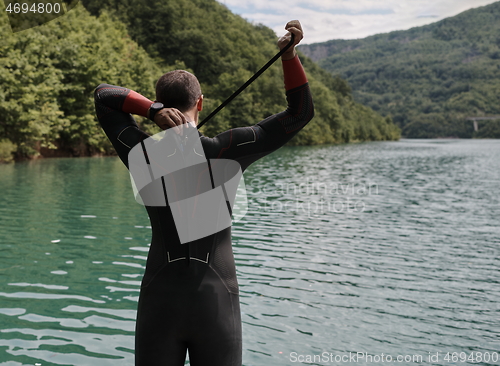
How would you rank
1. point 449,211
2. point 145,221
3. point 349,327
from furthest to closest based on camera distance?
point 449,211, point 145,221, point 349,327

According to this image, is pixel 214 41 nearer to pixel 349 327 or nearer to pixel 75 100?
pixel 75 100

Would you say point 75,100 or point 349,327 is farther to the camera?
point 75,100

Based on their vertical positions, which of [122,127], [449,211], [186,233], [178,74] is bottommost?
[449,211]

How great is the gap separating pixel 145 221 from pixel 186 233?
37.2ft

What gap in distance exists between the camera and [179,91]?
260 cm

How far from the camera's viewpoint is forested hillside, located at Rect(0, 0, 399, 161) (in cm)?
3619

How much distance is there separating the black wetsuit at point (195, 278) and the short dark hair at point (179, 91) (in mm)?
196

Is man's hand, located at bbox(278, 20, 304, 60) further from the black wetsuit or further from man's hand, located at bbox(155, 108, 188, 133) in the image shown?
man's hand, located at bbox(155, 108, 188, 133)

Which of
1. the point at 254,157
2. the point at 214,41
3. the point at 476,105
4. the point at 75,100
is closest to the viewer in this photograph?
the point at 254,157

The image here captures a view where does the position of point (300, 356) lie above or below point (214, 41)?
below

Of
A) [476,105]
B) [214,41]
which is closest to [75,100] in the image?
[214,41]

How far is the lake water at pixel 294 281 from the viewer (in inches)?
238

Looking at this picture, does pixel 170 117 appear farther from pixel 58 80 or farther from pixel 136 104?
pixel 58 80

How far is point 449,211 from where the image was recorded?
1762cm
